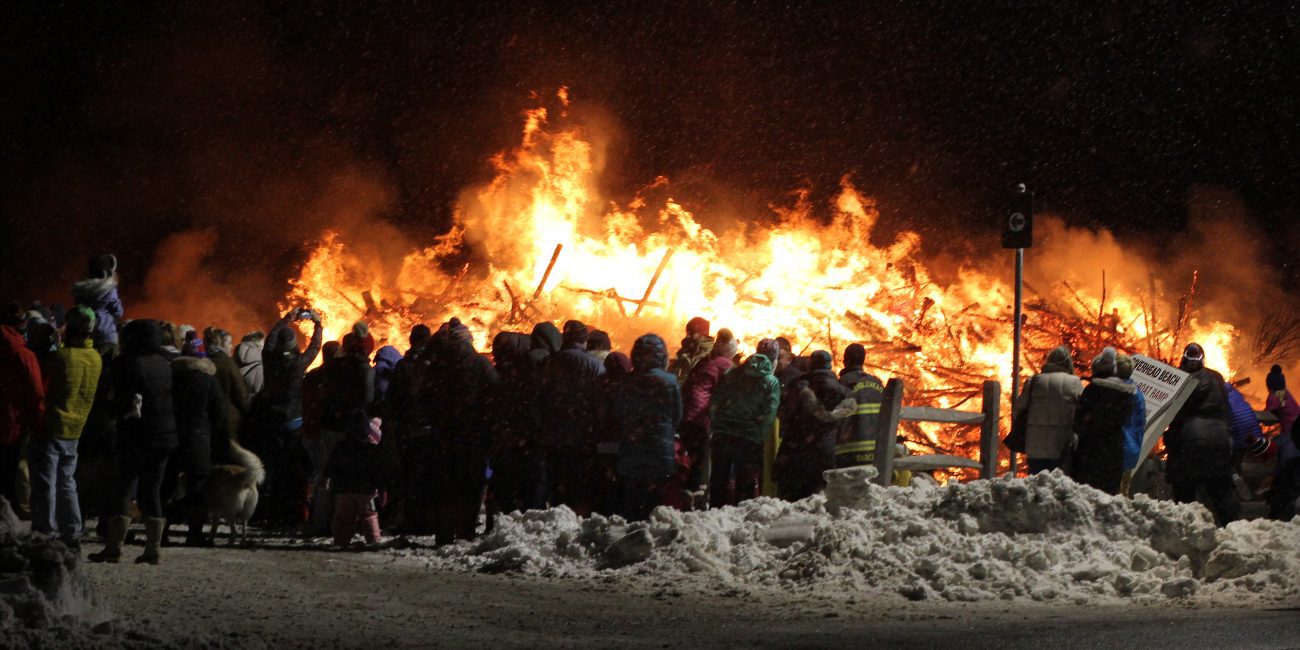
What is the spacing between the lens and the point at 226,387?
1208 centimetres

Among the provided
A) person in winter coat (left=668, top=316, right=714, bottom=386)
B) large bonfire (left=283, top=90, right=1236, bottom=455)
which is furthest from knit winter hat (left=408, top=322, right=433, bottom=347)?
large bonfire (left=283, top=90, right=1236, bottom=455)

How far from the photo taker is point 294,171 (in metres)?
28.6

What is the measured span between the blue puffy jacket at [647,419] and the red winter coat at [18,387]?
14.3 ft

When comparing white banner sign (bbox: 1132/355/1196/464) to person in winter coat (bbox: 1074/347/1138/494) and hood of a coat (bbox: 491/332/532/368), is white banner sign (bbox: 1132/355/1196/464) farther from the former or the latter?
hood of a coat (bbox: 491/332/532/368)

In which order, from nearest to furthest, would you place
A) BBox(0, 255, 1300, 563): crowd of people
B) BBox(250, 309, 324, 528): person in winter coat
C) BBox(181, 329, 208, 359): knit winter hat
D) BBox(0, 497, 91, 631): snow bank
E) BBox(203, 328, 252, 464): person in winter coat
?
BBox(0, 497, 91, 631): snow bank
BBox(203, 328, 252, 464): person in winter coat
BBox(181, 329, 208, 359): knit winter hat
BBox(0, 255, 1300, 563): crowd of people
BBox(250, 309, 324, 528): person in winter coat

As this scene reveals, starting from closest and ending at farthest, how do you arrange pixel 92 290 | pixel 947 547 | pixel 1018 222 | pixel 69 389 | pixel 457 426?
pixel 947 547 → pixel 69 389 → pixel 457 426 → pixel 92 290 → pixel 1018 222

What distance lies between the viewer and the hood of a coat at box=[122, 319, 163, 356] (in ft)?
35.7

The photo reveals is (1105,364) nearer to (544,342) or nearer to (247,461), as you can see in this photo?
(544,342)

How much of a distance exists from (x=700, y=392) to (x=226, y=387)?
152 inches

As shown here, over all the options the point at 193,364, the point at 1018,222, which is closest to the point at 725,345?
the point at 1018,222

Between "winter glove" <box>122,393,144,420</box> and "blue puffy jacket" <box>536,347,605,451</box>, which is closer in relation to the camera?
"winter glove" <box>122,393,144,420</box>

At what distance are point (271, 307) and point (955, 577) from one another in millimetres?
19818

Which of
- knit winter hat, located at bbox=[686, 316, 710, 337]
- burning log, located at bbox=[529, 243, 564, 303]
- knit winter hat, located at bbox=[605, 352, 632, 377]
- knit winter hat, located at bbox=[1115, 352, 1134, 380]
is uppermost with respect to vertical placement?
burning log, located at bbox=[529, 243, 564, 303]

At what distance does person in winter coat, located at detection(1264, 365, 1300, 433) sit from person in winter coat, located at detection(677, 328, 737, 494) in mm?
5415
